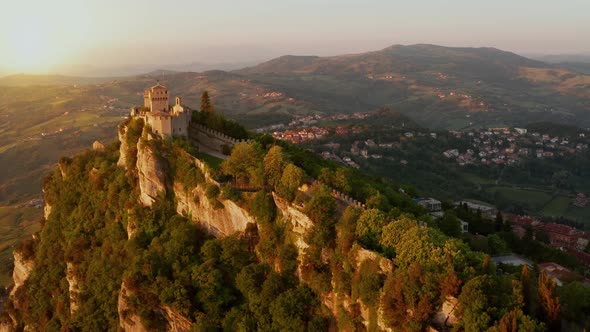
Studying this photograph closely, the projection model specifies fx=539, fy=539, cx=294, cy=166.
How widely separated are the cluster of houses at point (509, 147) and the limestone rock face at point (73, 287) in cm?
11520

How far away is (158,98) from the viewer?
175ft

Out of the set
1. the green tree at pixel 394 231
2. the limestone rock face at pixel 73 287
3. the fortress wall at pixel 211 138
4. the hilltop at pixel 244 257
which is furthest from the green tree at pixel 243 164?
the limestone rock face at pixel 73 287

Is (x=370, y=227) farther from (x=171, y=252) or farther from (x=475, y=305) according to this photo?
(x=171, y=252)

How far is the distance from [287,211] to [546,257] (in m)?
29.1

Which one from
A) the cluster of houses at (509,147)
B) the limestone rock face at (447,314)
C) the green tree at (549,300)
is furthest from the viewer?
the cluster of houses at (509,147)

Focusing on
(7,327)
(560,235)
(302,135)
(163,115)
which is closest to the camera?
(163,115)

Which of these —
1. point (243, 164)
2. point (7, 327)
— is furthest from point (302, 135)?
point (243, 164)

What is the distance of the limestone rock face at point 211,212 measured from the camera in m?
43.6

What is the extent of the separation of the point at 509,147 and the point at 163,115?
147 metres

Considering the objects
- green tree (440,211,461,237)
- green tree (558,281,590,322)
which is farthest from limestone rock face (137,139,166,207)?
green tree (558,281,590,322)

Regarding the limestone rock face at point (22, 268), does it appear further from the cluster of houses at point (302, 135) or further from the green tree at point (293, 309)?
the cluster of houses at point (302, 135)

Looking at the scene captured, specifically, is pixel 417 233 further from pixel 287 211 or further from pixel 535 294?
pixel 287 211

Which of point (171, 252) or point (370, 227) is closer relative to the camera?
point (370, 227)

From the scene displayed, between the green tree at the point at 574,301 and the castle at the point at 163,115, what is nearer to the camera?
the green tree at the point at 574,301
